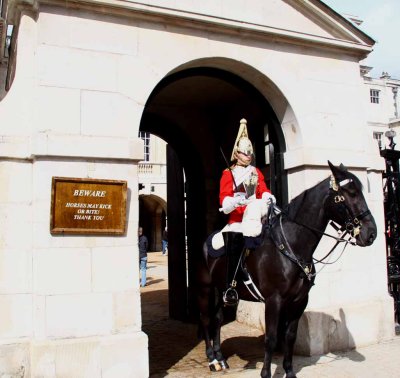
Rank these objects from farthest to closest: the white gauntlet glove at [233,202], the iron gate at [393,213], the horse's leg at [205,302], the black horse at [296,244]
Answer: the iron gate at [393,213]
the horse's leg at [205,302]
the white gauntlet glove at [233,202]
the black horse at [296,244]

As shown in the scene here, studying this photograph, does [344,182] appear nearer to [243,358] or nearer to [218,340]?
[218,340]

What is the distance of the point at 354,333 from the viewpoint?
6.88 metres

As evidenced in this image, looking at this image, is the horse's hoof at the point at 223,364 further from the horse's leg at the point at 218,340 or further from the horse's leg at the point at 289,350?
the horse's leg at the point at 289,350

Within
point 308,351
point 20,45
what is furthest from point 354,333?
point 20,45

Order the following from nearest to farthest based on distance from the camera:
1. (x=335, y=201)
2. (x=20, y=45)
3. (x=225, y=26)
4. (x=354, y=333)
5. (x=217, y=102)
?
(x=335, y=201) < (x=20, y=45) < (x=225, y=26) < (x=354, y=333) < (x=217, y=102)

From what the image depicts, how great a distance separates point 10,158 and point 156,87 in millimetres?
2113

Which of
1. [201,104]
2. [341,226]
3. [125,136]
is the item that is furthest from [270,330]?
A: [201,104]

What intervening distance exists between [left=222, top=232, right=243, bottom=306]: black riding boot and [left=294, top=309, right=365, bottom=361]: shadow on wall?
1.40 m

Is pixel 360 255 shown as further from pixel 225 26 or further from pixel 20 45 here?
pixel 20 45

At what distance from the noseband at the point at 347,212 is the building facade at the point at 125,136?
5.44 feet

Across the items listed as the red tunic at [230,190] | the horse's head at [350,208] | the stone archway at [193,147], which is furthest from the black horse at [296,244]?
the stone archway at [193,147]

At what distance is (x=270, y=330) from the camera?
5.15 metres

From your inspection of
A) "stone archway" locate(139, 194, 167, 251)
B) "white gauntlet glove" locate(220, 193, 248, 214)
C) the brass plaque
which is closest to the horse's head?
"white gauntlet glove" locate(220, 193, 248, 214)

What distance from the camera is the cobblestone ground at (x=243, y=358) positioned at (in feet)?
19.4
